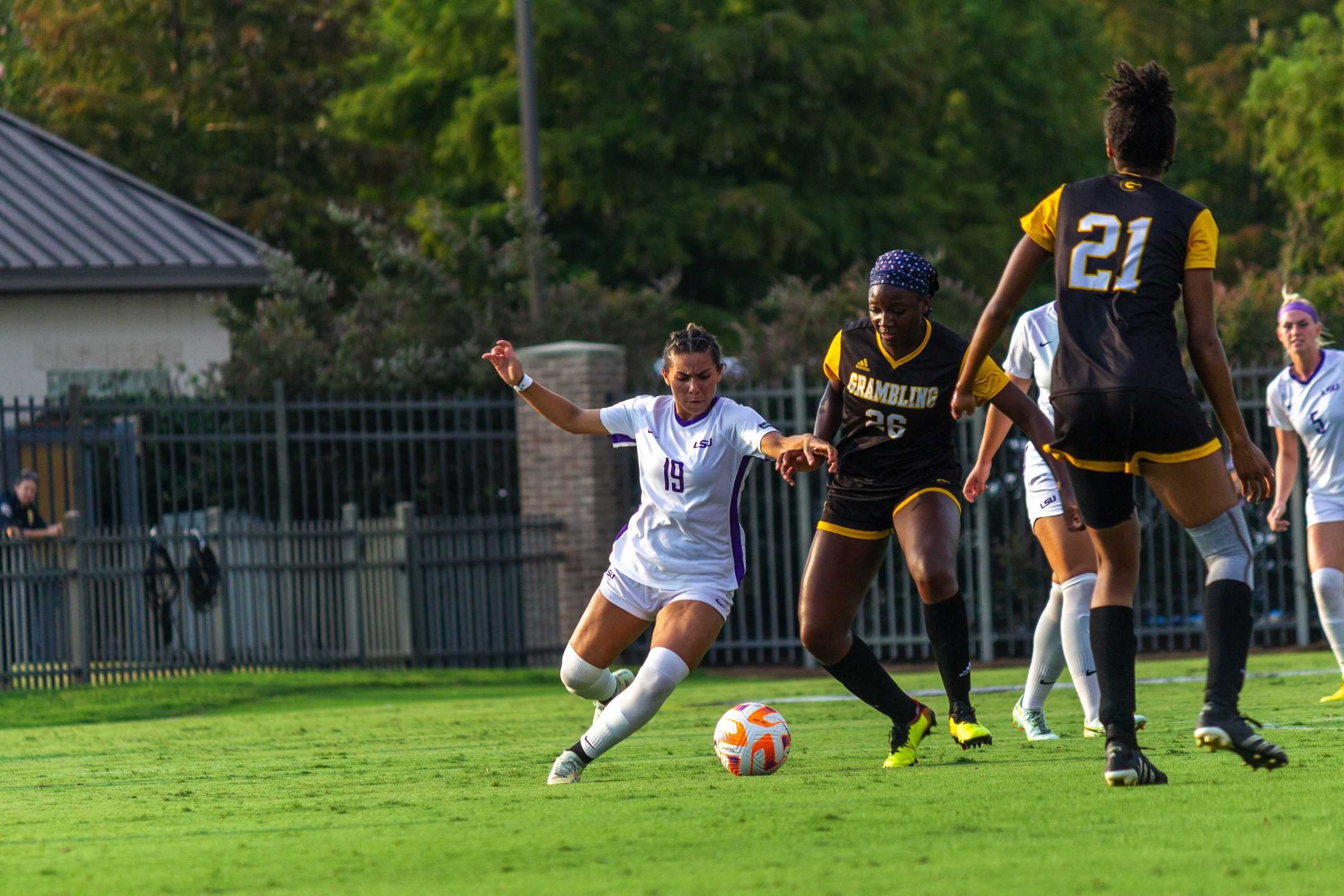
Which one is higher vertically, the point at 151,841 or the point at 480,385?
the point at 480,385

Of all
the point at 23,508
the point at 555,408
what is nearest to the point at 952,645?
the point at 555,408

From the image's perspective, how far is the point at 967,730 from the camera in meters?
7.68

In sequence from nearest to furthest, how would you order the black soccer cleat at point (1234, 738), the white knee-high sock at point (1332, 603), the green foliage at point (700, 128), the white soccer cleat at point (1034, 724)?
the black soccer cleat at point (1234, 738) < the white soccer cleat at point (1034, 724) < the white knee-high sock at point (1332, 603) < the green foliage at point (700, 128)

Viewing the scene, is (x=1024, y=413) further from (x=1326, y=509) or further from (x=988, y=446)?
(x=1326, y=509)

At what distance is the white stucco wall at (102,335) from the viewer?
78.2ft

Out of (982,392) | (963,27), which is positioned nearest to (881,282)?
(982,392)

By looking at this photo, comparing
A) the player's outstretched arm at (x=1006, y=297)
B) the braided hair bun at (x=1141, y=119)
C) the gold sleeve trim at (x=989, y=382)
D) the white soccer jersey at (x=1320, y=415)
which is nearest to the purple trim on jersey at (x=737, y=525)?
the gold sleeve trim at (x=989, y=382)

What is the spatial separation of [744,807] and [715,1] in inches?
1181

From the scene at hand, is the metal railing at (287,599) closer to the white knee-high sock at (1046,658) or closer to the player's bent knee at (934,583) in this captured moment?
the white knee-high sock at (1046,658)

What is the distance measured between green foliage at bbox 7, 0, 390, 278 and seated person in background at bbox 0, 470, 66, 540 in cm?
1874

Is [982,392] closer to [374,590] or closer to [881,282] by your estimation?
[881,282]

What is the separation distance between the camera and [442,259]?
23.2 m

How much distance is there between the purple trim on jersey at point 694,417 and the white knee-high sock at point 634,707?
987 millimetres

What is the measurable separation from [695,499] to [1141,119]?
230cm
